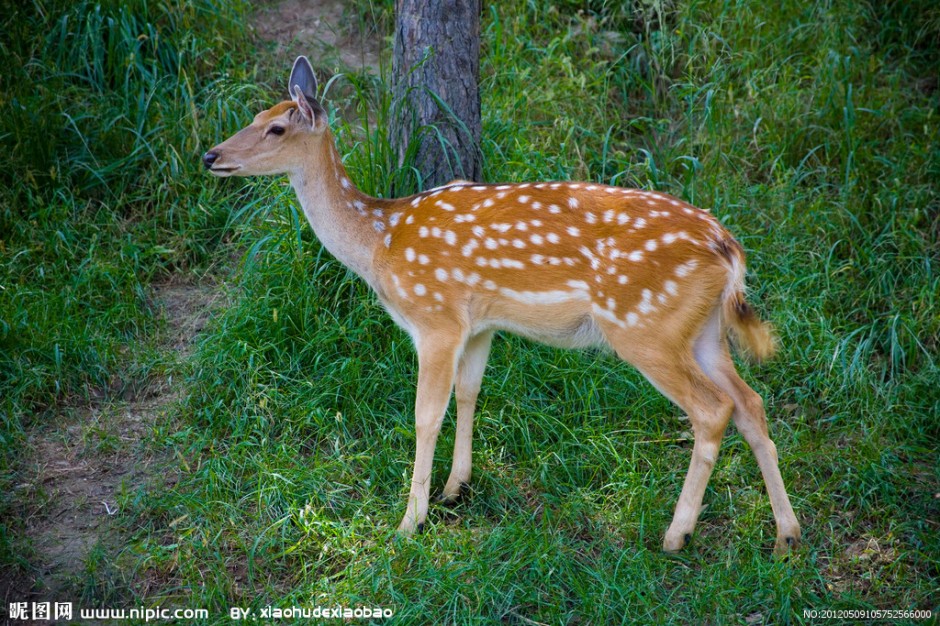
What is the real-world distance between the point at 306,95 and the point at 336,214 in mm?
707

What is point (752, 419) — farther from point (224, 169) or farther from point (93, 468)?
point (93, 468)

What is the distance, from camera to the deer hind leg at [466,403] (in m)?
5.12

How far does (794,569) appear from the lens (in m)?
4.54

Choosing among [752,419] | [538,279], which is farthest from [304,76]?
[752,419]

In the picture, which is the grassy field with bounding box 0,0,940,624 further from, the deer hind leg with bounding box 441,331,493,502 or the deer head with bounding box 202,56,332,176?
the deer head with bounding box 202,56,332,176

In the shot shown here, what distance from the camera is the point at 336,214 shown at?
200 inches

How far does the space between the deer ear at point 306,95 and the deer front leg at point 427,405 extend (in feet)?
4.09

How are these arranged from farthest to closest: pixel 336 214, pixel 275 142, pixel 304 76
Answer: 1. pixel 304 76
2. pixel 336 214
3. pixel 275 142

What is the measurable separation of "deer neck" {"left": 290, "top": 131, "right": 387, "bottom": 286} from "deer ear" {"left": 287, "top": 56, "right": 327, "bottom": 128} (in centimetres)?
13

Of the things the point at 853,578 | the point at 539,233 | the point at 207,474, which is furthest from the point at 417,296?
the point at 853,578

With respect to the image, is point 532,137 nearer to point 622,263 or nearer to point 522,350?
point 522,350

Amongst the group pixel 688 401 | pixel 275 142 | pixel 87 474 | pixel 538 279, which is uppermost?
pixel 275 142

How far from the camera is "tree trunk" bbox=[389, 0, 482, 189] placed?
5660mm

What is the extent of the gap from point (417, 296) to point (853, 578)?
8.11 feet
